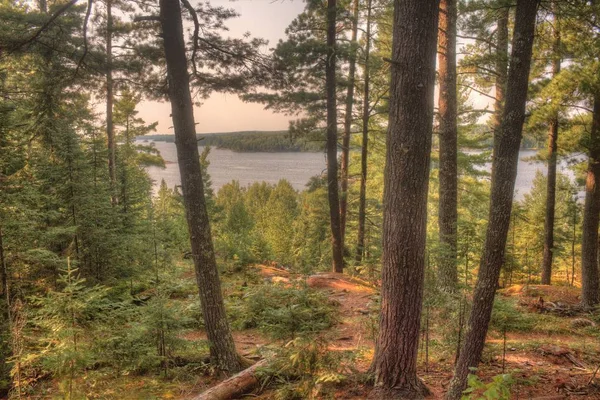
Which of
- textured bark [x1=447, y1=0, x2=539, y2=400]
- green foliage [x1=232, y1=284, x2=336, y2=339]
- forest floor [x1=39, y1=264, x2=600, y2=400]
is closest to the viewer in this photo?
textured bark [x1=447, y1=0, x2=539, y2=400]

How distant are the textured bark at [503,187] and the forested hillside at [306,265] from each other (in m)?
0.02

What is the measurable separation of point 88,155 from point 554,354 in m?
12.2

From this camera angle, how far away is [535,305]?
955 cm

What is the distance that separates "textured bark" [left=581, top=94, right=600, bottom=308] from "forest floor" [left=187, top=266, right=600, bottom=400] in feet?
1.94

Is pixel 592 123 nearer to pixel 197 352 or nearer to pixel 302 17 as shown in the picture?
pixel 302 17

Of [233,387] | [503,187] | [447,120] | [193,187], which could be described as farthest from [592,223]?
[193,187]

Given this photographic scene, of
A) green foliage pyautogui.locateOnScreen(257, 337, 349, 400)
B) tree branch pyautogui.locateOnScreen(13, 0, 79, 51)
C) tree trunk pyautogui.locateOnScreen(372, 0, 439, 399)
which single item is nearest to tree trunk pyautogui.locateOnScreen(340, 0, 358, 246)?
tree trunk pyautogui.locateOnScreen(372, 0, 439, 399)

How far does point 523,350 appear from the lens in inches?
239

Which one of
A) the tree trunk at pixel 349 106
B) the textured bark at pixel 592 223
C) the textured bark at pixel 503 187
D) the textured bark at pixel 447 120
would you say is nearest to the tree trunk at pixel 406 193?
the textured bark at pixel 503 187

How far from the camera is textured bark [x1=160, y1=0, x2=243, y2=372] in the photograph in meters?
5.15

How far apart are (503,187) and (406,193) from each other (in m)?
1.22

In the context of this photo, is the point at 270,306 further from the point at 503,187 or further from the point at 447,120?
the point at 503,187

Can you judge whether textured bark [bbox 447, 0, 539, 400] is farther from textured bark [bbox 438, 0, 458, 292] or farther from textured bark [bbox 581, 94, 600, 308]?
textured bark [bbox 581, 94, 600, 308]

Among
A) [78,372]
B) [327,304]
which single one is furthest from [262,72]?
[327,304]
